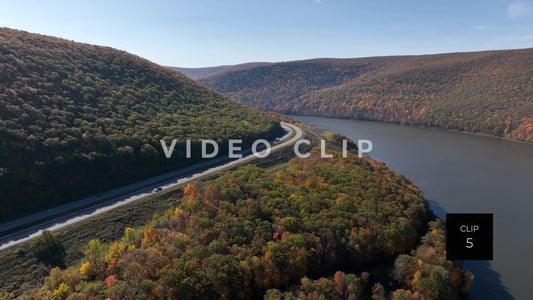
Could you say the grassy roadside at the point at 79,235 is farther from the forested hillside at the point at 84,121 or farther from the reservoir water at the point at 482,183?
the reservoir water at the point at 482,183

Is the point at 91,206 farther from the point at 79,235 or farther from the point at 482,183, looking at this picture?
the point at 482,183

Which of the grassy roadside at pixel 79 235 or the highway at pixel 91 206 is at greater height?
the highway at pixel 91 206

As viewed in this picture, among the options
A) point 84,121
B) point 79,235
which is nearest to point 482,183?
point 79,235

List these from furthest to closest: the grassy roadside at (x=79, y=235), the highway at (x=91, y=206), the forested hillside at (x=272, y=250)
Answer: the highway at (x=91, y=206)
the grassy roadside at (x=79, y=235)
the forested hillside at (x=272, y=250)

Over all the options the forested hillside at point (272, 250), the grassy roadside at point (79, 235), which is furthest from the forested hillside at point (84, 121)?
the forested hillside at point (272, 250)

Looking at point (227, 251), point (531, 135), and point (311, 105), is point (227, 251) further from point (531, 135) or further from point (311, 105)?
point (311, 105)

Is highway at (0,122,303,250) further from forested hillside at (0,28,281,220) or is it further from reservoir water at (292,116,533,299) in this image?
reservoir water at (292,116,533,299)
